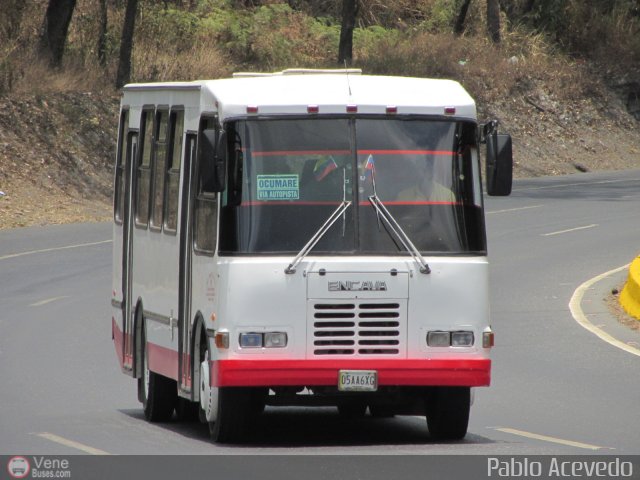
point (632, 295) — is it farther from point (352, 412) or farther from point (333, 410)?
point (352, 412)

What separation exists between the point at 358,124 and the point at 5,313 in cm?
1012

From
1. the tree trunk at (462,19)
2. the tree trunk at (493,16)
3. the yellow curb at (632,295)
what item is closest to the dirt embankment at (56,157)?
the yellow curb at (632,295)

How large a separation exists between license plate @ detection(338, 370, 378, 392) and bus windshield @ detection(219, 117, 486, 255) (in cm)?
83

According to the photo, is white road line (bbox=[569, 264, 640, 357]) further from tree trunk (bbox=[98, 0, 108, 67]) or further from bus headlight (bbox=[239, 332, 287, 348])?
tree trunk (bbox=[98, 0, 108, 67])

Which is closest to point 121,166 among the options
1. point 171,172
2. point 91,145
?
point 171,172

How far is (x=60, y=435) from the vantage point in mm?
11258

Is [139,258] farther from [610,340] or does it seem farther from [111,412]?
[610,340]

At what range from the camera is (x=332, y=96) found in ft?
36.1

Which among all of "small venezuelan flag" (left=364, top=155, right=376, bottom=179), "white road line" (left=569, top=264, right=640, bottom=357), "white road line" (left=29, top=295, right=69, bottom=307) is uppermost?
"small venezuelan flag" (left=364, top=155, right=376, bottom=179)

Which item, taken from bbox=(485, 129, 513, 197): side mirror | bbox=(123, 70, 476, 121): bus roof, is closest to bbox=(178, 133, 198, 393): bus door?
bbox=(123, 70, 476, 121): bus roof

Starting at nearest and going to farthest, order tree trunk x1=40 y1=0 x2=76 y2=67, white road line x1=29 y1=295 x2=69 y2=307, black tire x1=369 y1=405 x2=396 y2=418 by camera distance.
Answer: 1. black tire x1=369 y1=405 x2=396 y2=418
2. white road line x1=29 y1=295 x2=69 y2=307
3. tree trunk x1=40 y1=0 x2=76 y2=67

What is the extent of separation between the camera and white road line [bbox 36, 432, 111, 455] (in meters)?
10.4

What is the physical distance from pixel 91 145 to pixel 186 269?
25.5 meters
